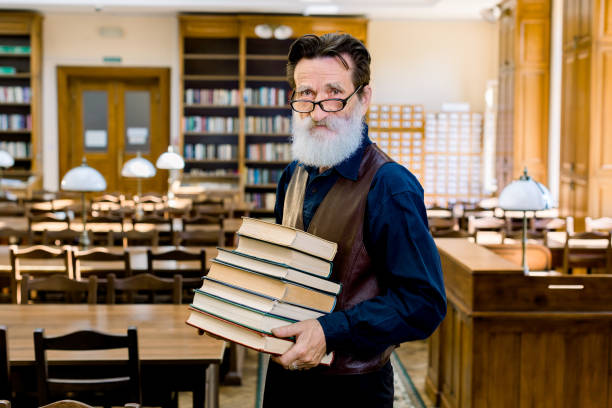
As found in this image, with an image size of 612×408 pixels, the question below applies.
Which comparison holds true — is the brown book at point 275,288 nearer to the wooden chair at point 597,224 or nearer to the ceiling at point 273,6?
the wooden chair at point 597,224

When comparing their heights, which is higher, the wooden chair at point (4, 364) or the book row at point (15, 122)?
the book row at point (15, 122)

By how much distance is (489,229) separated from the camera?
749 cm

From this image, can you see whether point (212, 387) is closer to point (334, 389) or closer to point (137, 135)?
point (334, 389)

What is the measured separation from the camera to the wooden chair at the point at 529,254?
4.54 meters

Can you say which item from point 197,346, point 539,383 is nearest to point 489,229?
point 539,383

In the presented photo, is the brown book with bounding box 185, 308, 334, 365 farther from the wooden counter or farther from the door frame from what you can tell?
the door frame

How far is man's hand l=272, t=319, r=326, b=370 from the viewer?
1297 mm

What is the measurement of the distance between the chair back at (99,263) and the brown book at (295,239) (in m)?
3.25

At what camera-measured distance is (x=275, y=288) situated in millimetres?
1336

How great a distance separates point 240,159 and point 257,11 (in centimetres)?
234

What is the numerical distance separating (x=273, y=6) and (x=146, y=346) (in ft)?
30.0

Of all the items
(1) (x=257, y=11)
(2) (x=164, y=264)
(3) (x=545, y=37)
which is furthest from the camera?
(1) (x=257, y=11)

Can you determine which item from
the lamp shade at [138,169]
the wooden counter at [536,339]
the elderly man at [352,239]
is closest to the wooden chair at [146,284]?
the wooden counter at [536,339]

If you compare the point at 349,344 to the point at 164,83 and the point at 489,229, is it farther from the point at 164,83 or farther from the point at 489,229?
the point at 164,83
